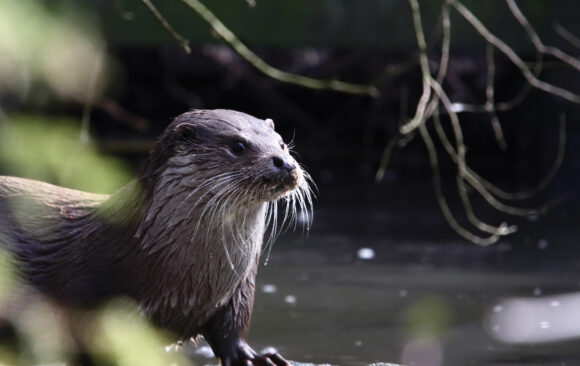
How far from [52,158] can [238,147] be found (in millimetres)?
1592

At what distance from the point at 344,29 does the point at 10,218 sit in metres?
4.54

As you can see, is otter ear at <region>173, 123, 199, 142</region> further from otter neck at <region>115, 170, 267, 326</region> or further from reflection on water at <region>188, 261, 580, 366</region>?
reflection on water at <region>188, 261, 580, 366</region>

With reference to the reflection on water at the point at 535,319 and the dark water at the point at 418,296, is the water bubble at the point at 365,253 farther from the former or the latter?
the reflection on water at the point at 535,319

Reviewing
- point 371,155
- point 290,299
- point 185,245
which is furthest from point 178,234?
point 371,155

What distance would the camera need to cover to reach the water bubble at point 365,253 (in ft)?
16.8

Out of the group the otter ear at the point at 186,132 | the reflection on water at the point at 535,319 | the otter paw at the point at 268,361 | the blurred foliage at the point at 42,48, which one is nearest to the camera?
the blurred foliage at the point at 42,48

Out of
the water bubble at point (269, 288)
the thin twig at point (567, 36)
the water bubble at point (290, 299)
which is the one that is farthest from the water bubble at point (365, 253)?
the thin twig at point (567, 36)

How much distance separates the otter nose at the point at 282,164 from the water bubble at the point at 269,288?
2.10 m

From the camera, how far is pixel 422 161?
31.5 feet

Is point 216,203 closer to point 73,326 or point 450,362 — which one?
point 73,326

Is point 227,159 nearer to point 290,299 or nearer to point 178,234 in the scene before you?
point 178,234

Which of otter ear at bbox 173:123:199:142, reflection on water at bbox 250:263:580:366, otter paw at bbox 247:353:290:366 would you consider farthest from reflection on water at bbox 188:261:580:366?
otter ear at bbox 173:123:199:142

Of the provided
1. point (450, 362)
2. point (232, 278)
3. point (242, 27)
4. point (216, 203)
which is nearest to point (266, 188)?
point (216, 203)

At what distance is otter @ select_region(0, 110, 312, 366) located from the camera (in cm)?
241
